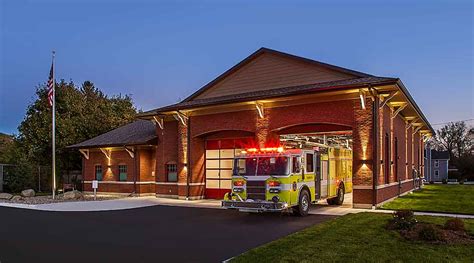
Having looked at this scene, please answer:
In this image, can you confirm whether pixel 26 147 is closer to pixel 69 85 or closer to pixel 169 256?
pixel 69 85

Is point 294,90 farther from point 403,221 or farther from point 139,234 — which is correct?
point 139,234

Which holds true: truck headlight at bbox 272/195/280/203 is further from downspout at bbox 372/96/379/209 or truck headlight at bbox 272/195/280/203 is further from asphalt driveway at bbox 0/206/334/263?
downspout at bbox 372/96/379/209

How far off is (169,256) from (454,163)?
7690cm

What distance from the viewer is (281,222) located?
13602mm

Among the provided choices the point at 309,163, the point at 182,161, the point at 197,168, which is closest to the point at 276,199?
the point at 309,163

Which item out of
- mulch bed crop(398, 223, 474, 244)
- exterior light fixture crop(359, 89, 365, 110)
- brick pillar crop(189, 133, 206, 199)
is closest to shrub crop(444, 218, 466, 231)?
mulch bed crop(398, 223, 474, 244)

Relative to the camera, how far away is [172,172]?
24766 mm

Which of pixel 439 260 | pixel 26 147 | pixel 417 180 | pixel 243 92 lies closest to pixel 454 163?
pixel 417 180

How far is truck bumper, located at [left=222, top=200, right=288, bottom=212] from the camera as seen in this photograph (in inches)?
534

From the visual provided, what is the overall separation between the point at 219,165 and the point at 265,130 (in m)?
4.59

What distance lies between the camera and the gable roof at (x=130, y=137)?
26297 millimetres

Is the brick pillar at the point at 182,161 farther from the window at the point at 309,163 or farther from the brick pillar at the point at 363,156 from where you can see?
the brick pillar at the point at 363,156

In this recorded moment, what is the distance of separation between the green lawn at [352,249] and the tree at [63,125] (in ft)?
102

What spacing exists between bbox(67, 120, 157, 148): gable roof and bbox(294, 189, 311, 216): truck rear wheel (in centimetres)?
1339
